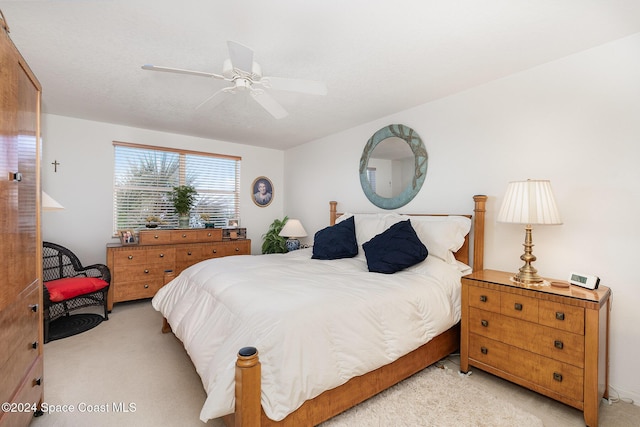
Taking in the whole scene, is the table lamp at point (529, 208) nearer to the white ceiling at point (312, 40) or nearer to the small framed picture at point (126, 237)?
the white ceiling at point (312, 40)

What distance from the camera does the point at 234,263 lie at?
9.20 ft

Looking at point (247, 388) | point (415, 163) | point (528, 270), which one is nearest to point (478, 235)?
point (528, 270)

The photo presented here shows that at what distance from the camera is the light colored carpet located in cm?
178

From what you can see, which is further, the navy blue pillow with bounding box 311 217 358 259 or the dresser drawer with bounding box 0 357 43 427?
the navy blue pillow with bounding box 311 217 358 259

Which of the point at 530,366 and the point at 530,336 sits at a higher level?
the point at 530,336

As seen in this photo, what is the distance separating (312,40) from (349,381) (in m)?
2.27

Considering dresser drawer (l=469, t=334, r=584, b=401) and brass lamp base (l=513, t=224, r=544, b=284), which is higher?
brass lamp base (l=513, t=224, r=544, b=284)

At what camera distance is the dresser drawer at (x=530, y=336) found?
5.94ft

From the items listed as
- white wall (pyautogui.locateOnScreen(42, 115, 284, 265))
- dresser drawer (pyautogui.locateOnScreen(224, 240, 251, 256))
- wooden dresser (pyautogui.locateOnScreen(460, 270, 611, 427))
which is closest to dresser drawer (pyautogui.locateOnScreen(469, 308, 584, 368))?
wooden dresser (pyautogui.locateOnScreen(460, 270, 611, 427))

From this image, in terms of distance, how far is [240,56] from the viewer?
1691 mm

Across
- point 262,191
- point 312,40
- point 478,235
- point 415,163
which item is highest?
point 312,40

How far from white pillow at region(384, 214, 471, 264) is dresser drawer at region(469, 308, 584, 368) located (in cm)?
57

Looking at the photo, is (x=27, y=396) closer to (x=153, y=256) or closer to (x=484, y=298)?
(x=153, y=256)

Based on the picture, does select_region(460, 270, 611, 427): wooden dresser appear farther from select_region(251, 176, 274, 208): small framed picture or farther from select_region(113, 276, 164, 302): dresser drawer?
select_region(251, 176, 274, 208): small framed picture
